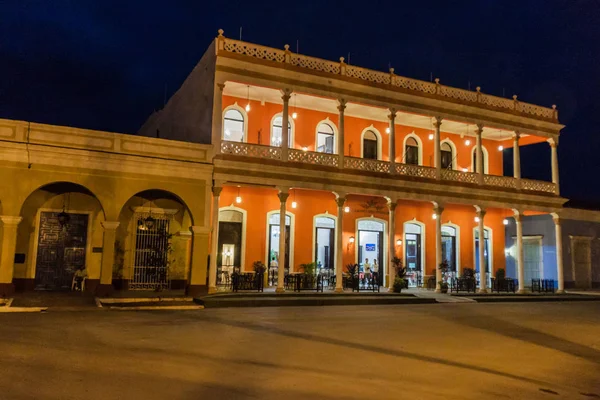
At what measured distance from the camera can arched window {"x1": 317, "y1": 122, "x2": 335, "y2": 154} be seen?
70.8 ft

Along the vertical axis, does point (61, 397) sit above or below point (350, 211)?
below

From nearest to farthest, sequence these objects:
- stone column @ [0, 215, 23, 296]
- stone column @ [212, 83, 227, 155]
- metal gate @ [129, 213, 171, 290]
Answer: stone column @ [0, 215, 23, 296] → stone column @ [212, 83, 227, 155] → metal gate @ [129, 213, 171, 290]

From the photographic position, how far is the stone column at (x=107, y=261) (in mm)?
15188

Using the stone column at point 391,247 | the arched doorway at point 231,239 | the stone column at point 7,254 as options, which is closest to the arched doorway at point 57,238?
the stone column at point 7,254

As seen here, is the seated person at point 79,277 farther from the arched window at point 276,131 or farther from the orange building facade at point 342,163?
the arched window at point 276,131

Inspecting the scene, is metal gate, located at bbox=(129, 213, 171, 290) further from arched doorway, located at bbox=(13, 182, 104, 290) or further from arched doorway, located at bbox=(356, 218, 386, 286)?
arched doorway, located at bbox=(356, 218, 386, 286)

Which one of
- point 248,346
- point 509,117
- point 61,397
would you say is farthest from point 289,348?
point 509,117

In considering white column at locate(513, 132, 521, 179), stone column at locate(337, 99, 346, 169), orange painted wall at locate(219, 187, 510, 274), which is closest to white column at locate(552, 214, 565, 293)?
orange painted wall at locate(219, 187, 510, 274)

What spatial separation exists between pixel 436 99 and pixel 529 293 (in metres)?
9.62

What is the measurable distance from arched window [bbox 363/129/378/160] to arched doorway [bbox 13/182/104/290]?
11779mm

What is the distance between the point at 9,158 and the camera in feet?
47.5

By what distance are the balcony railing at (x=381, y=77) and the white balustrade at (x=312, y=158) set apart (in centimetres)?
331

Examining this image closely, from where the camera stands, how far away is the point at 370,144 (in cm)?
2275

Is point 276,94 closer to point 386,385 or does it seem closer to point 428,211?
point 428,211
